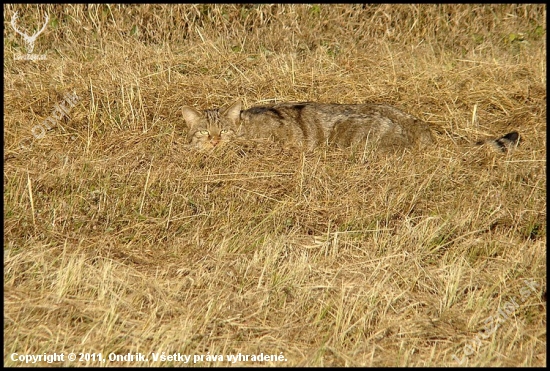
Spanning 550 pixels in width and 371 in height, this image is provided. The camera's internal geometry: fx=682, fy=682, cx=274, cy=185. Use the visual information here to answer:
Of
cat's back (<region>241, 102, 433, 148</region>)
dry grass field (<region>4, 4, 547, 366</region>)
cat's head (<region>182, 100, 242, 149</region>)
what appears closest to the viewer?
dry grass field (<region>4, 4, 547, 366</region>)

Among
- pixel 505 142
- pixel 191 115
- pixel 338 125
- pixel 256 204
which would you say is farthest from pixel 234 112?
pixel 505 142

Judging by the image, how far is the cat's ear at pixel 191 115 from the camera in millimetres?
5531

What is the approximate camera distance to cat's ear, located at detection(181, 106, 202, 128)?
5531 mm

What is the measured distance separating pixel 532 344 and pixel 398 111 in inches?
110

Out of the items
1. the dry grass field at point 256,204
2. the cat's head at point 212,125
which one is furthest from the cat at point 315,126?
the dry grass field at point 256,204

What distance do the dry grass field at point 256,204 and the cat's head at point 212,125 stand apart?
145mm

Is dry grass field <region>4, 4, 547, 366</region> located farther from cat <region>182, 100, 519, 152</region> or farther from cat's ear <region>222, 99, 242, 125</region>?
cat's ear <region>222, 99, 242, 125</region>

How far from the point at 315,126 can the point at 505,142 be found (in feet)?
5.07

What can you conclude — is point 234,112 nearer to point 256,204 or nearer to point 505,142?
point 256,204

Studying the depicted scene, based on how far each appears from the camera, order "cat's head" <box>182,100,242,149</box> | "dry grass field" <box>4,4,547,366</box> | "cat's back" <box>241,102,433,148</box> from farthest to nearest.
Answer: "cat's back" <box>241,102,433,148</box>
"cat's head" <box>182,100,242,149</box>
"dry grass field" <box>4,4,547,366</box>

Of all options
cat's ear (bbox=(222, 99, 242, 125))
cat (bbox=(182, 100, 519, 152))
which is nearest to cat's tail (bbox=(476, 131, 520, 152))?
cat (bbox=(182, 100, 519, 152))

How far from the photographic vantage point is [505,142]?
5531 mm

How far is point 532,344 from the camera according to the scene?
134 inches

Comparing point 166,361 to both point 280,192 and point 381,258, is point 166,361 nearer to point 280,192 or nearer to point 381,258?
point 381,258
